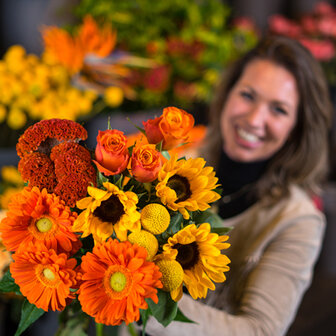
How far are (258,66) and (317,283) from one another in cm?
135

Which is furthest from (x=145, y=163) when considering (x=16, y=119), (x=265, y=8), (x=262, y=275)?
(x=265, y=8)

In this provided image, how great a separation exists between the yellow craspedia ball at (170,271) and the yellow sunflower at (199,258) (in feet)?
0.04

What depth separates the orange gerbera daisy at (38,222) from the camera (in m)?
0.41

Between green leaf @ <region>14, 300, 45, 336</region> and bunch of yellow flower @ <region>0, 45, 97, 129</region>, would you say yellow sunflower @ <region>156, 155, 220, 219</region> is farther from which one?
bunch of yellow flower @ <region>0, 45, 97, 129</region>

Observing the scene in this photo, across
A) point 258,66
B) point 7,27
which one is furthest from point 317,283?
point 7,27

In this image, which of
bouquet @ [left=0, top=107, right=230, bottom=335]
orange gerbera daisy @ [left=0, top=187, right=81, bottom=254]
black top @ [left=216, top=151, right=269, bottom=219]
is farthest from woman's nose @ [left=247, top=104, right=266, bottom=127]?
orange gerbera daisy @ [left=0, top=187, right=81, bottom=254]

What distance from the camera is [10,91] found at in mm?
1195

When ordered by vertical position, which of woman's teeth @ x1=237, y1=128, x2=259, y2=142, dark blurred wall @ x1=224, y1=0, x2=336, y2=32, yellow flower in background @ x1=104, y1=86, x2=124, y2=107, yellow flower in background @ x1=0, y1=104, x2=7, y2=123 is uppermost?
woman's teeth @ x1=237, y1=128, x2=259, y2=142

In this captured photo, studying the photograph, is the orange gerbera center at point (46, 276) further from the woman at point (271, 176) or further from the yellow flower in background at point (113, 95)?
the yellow flower in background at point (113, 95)

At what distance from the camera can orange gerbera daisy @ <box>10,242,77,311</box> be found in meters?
0.41

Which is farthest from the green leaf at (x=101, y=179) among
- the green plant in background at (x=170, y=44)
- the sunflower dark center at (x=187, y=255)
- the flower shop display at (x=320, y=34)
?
the flower shop display at (x=320, y=34)

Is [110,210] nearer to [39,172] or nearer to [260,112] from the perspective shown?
[39,172]

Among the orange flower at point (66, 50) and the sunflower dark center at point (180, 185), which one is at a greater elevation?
the sunflower dark center at point (180, 185)

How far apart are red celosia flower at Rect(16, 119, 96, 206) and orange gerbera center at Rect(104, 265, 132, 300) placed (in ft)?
0.25
